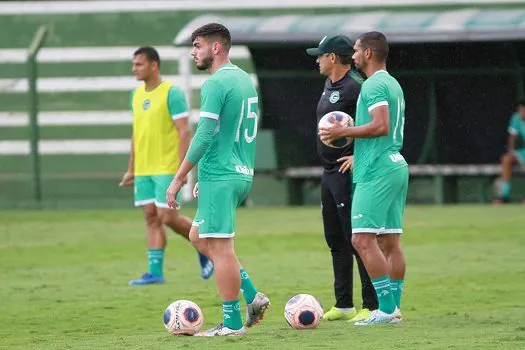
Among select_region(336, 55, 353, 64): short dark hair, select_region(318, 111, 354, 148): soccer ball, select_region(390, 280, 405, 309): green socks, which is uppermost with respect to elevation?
select_region(336, 55, 353, 64): short dark hair

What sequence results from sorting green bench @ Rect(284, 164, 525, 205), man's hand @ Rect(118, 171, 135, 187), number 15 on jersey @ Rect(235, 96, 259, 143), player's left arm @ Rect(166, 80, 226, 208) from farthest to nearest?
green bench @ Rect(284, 164, 525, 205), man's hand @ Rect(118, 171, 135, 187), number 15 on jersey @ Rect(235, 96, 259, 143), player's left arm @ Rect(166, 80, 226, 208)

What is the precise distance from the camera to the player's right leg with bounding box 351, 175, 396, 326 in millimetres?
10641

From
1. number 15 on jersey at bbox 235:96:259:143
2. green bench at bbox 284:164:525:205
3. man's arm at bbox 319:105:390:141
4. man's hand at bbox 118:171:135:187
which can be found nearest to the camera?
number 15 on jersey at bbox 235:96:259:143

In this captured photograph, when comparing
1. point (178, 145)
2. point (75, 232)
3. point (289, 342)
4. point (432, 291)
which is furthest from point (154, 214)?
point (75, 232)

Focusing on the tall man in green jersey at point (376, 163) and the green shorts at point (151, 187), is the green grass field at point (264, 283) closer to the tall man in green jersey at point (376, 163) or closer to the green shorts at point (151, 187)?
the tall man in green jersey at point (376, 163)

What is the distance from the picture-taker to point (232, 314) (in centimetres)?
998

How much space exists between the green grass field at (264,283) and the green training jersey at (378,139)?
117 cm

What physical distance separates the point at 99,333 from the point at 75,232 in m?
11.0

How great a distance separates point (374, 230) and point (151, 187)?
4.49 meters

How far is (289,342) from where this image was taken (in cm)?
966

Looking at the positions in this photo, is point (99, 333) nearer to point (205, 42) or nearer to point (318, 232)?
point (205, 42)

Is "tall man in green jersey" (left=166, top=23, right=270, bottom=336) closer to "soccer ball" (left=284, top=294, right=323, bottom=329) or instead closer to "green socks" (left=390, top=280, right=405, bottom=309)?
"soccer ball" (left=284, top=294, right=323, bottom=329)

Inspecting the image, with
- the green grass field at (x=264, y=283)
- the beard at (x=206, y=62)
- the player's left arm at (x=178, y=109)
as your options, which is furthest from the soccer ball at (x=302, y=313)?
the player's left arm at (x=178, y=109)

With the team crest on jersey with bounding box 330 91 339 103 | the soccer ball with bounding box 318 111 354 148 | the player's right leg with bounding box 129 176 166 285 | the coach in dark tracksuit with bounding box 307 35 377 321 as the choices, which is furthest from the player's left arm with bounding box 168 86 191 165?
the soccer ball with bounding box 318 111 354 148
